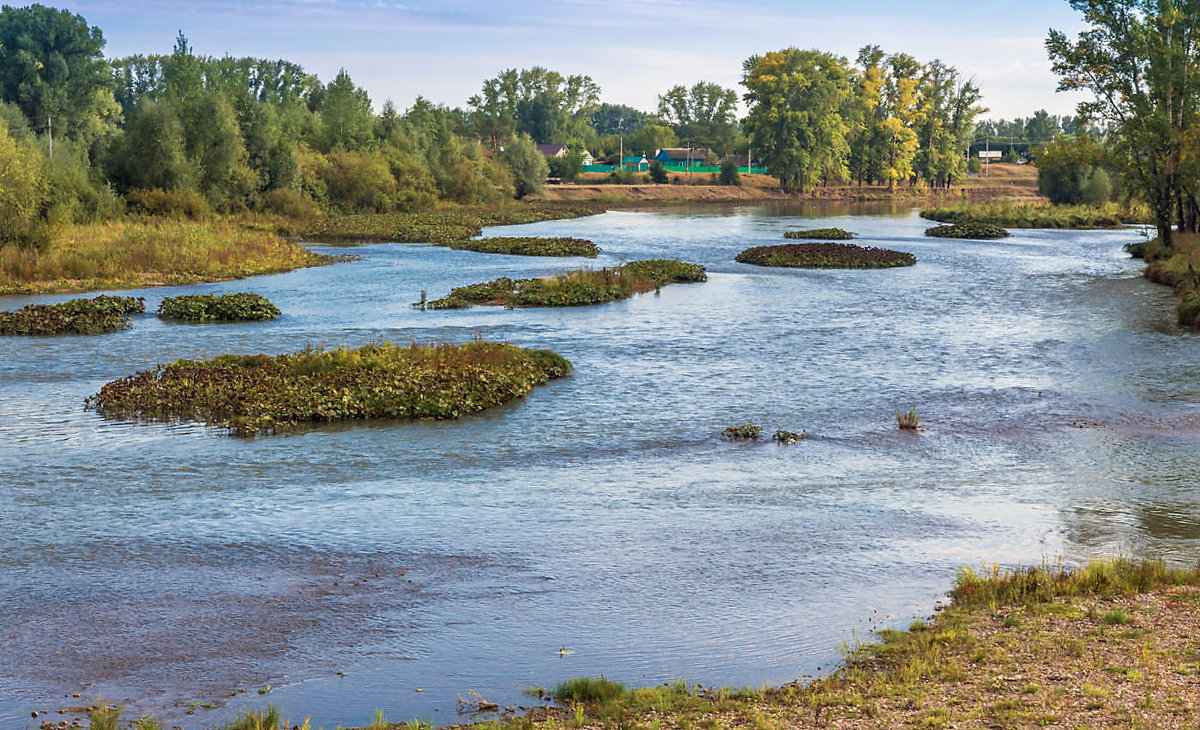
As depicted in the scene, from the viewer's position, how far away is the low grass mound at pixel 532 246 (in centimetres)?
6134

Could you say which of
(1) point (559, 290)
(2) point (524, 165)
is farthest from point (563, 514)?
(2) point (524, 165)

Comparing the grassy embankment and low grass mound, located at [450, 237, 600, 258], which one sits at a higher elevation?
low grass mound, located at [450, 237, 600, 258]

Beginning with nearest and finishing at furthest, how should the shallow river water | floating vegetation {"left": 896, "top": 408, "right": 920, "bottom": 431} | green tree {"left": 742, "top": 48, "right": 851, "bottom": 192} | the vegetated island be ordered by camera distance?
1. the shallow river water
2. floating vegetation {"left": 896, "top": 408, "right": 920, "bottom": 431}
3. the vegetated island
4. green tree {"left": 742, "top": 48, "right": 851, "bottom": 192}

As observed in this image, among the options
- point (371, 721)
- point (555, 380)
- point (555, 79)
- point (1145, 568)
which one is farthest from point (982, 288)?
point (555, 79)

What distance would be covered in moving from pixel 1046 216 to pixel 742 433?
83.4m

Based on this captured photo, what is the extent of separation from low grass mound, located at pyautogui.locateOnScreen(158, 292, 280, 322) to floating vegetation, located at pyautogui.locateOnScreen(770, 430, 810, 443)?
20.8 metres

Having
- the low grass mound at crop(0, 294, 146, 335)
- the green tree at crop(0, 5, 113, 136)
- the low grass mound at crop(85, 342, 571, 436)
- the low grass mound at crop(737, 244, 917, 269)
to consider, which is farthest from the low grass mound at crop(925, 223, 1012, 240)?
the green tree at crop(0, 5, 113, 136)

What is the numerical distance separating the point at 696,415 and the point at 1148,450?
27.7ft

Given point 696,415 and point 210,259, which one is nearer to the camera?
point 696,415

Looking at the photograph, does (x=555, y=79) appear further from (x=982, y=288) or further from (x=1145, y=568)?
(x=1145, y=568)

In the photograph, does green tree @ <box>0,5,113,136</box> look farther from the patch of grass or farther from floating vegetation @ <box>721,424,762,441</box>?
floating vegetation @ <box>721,424,762,441</box>

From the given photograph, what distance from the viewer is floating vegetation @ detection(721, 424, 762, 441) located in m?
21.2

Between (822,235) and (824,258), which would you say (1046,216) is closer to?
(822,235)

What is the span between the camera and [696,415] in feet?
76.0
